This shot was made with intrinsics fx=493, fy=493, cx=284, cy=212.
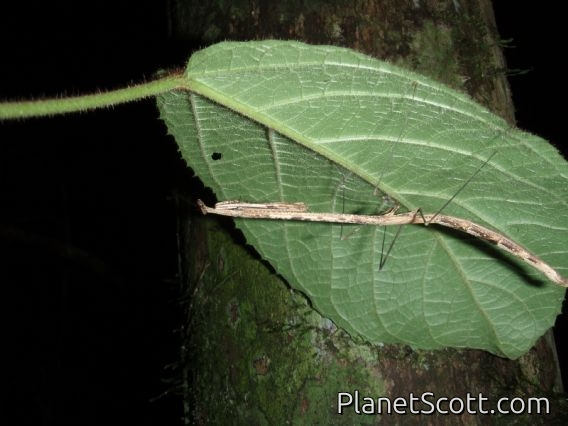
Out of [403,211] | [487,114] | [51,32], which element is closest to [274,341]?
[403,211]

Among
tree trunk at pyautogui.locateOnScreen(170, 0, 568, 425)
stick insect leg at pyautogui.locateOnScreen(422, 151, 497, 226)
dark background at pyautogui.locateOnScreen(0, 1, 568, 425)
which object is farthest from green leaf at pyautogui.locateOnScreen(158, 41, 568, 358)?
dark background at pyautogui.locateOnScreen(0, 1, 568, 425)

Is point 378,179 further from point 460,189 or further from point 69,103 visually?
point 69,103

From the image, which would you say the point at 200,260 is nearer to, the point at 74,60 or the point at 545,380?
the point at 545,380

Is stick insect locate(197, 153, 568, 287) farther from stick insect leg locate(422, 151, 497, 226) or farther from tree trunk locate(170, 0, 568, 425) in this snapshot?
tree trunk locate(170, 0, 568, 425)

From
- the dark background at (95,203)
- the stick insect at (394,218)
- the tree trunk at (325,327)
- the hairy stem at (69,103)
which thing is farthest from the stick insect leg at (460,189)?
the dark background at (95,203)

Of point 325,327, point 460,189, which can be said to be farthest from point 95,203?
point 460,189

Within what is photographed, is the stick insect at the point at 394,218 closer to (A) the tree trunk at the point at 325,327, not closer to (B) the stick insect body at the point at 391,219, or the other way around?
(B) the stick insect body at the point at 391,219
